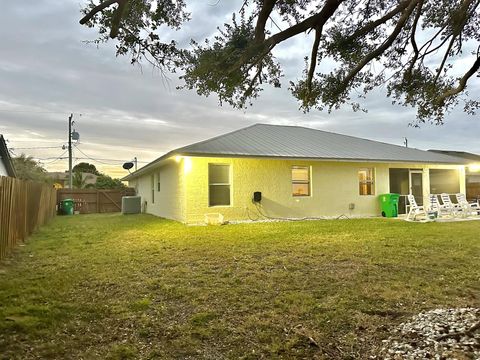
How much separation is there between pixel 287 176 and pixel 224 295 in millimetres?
9974

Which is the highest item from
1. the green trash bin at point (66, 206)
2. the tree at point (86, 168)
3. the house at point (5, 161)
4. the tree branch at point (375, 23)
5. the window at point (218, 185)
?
the tree at point (86, 168)

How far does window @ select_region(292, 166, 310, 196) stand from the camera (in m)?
14.4

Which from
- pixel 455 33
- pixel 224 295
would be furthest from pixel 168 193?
pixel 455 33

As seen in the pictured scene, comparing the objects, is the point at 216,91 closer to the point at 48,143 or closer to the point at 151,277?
the point at 151,277

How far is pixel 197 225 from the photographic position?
1231 centimetres

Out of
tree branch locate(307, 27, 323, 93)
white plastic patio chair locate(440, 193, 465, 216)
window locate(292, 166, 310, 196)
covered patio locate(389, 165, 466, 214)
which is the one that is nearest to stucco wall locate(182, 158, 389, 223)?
window locate(292, 166, 310, 196)

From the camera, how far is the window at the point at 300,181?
14411 mm

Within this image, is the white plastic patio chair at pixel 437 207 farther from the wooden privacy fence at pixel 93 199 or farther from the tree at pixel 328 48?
the wooden privacy fence at pixel 93 199

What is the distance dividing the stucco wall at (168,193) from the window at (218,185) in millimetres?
1027

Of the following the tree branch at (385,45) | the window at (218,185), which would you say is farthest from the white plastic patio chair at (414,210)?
the tree branch at (385,45)

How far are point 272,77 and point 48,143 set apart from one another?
36.1 meters

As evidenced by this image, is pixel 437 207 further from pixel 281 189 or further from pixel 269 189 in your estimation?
pixel 269 189

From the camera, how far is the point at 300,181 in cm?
1453

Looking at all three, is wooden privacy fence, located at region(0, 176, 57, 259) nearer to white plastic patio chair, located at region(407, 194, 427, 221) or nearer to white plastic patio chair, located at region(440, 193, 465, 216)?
white plastic patio chair, located at region(407, 194, 427, 221)
